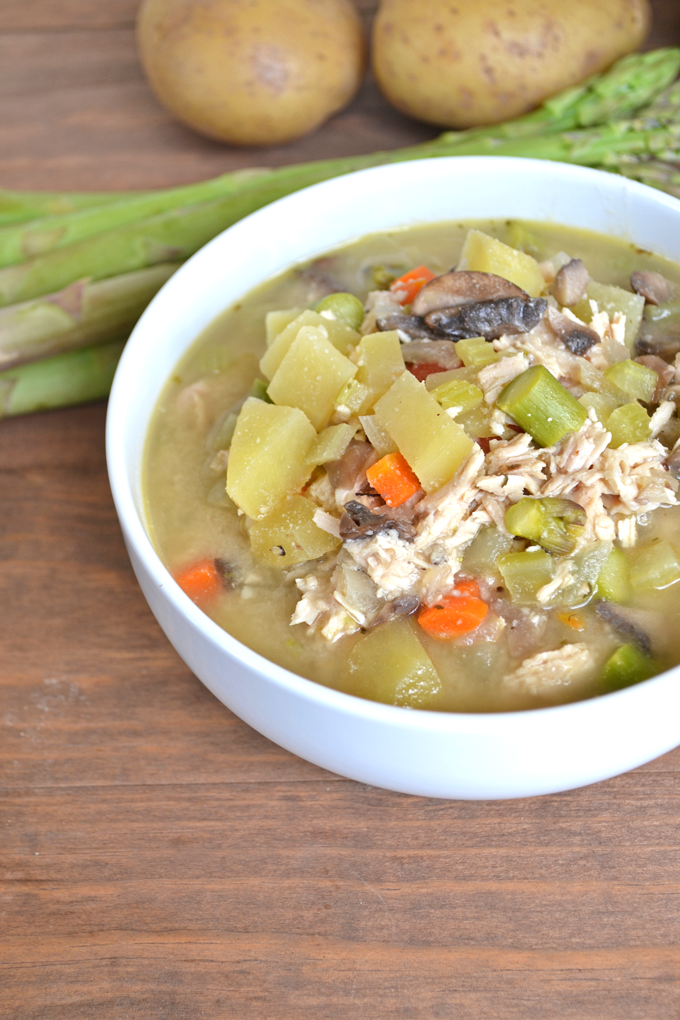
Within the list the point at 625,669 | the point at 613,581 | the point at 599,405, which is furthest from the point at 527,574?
the point at 599,405

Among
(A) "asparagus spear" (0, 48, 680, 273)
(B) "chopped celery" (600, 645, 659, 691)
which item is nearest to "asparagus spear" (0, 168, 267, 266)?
(A) "asparagus spear" (0, 48, 680, 273)

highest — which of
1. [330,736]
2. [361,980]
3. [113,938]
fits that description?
[330,736]

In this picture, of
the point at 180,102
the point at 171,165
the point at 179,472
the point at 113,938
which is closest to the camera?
the point at 113,938

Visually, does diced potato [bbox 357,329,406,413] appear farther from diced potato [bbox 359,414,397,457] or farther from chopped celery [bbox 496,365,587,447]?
chopped celery [bbox 496,365,587,447]

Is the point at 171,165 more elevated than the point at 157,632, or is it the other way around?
the point at 171,165

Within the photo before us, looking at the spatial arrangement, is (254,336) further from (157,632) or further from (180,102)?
(180,102)

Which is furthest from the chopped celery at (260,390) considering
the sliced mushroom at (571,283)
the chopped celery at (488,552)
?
the sliced mushroom at (571,283)

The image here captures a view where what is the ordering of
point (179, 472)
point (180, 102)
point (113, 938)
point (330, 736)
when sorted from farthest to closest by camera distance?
point (180, 102), point (179, 472), point (113, 938), point (330, 736)

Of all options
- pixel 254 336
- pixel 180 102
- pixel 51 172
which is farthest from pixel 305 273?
pixel 51 172
